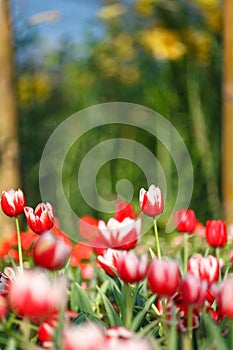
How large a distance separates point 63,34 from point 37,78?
0.18 metres

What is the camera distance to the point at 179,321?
67 centimetres

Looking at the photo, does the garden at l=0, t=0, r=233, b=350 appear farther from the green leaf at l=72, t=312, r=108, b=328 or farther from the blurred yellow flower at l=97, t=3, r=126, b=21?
the green leaf at l=72, t=312, r=108, b=328

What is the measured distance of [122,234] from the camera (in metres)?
A: 0.73

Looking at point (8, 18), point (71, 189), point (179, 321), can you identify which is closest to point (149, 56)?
point (71, 189)

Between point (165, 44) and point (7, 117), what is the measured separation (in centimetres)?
66

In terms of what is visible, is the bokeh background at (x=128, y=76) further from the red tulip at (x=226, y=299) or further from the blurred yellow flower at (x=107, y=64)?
the red tulip at (x=226, y=299)

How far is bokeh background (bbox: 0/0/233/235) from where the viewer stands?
220 cm

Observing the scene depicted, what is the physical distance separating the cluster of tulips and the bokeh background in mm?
1283

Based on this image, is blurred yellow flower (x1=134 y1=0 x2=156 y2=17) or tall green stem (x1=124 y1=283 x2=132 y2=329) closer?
tall green stem (x1=124 y1=283 x2=132 y2=329)

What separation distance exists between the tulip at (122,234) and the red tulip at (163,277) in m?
0.13

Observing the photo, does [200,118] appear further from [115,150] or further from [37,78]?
[37,78]

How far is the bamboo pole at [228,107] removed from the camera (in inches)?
71.0

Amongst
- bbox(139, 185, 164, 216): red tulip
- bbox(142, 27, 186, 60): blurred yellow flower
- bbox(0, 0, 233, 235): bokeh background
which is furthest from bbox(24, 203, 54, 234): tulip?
bbox(142, 27, 186, 60): blurred yellow flower

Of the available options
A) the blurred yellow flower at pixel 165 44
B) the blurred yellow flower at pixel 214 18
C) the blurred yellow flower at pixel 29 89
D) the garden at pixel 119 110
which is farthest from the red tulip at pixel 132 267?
the blurred yellow flower at pixel 29 89
